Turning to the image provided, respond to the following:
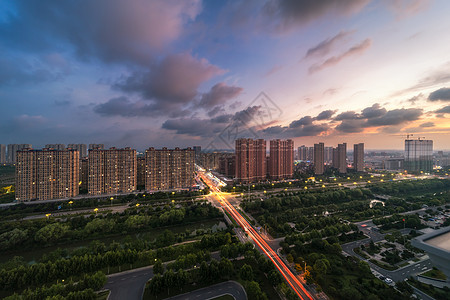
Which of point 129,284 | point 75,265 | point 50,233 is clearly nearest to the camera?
point 129,284

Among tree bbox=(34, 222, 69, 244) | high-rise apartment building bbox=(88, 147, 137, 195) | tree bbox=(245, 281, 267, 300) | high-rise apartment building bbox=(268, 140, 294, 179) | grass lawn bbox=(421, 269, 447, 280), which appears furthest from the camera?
high-rise apartment building bbox=(268, 140, 294, 179)

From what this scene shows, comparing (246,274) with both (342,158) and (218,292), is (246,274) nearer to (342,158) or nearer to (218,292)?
(218,292)

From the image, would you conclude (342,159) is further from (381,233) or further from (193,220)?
(193,220)

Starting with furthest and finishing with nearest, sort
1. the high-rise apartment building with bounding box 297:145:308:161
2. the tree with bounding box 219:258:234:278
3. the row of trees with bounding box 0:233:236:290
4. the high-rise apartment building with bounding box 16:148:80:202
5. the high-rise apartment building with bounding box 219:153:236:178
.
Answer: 1. the high-rise apartment building with bounding box 297:145:308:161
2. the high-rise apartment building with bounding box 219:153:236:178
3. the high-rise apartment building with bounding box 16:148:80:202
4. the tree with bounding box 219:258:234:278
5. the row of trees with bounding box 0:233:236:290

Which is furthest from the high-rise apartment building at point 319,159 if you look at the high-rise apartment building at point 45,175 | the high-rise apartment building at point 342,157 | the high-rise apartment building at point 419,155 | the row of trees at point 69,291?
the high-rise apartment building at point 45,175

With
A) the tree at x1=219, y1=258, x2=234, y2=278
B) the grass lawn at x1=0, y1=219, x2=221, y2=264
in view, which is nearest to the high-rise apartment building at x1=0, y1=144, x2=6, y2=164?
the grass lawn at x1=0, y1=219, x2=221, y2=264

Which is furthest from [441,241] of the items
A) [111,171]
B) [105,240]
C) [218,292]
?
[111,171]

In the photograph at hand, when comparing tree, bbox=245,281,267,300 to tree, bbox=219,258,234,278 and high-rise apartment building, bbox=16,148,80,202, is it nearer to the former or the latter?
tree, bbox=219,258,234,278
